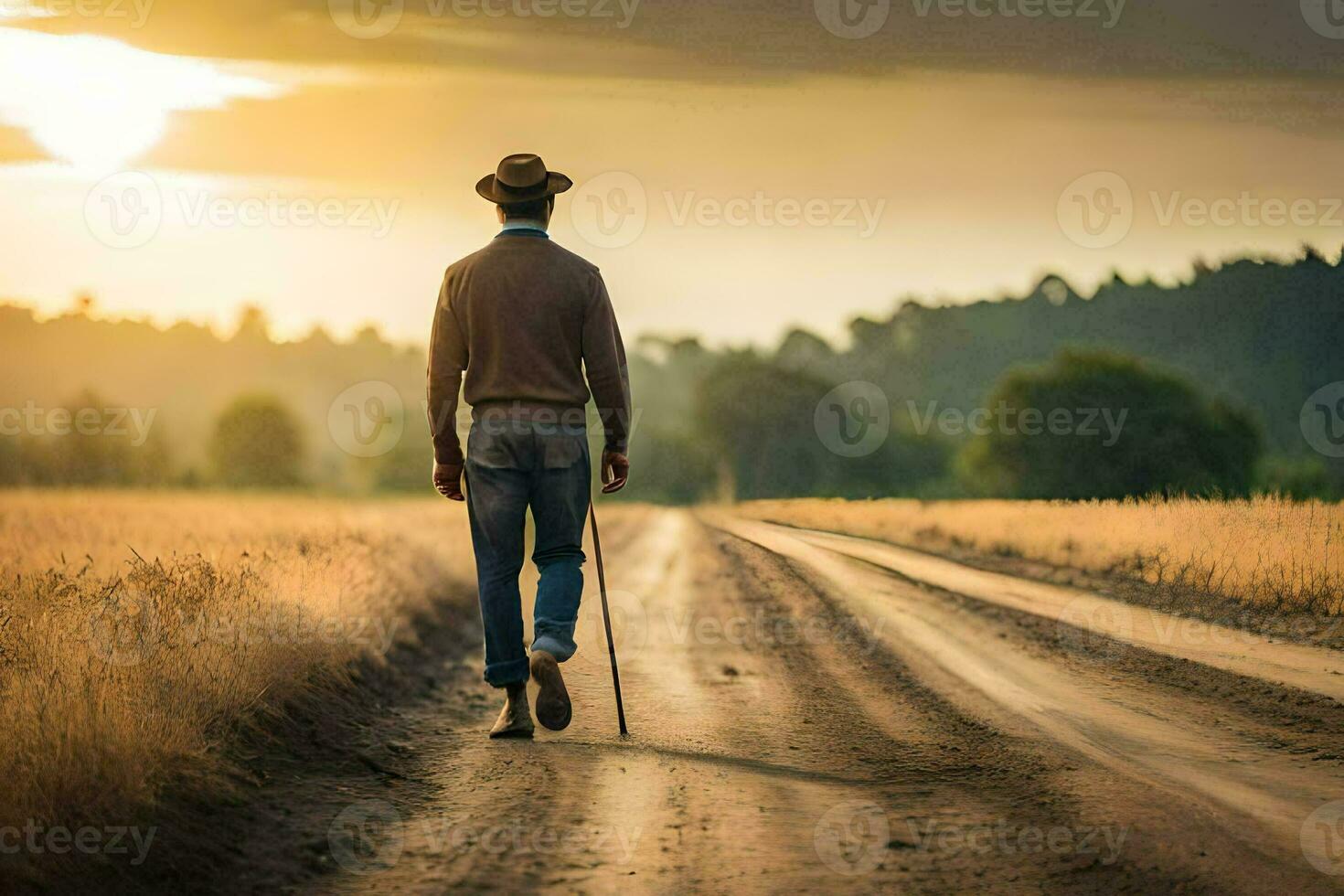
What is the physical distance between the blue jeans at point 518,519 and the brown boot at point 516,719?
9 centimetres

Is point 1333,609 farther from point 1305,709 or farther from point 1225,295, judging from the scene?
point 1225,295

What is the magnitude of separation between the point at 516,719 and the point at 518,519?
1051 millimetres

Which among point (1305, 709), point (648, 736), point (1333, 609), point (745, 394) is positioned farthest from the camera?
point (745, 394)

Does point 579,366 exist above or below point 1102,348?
below

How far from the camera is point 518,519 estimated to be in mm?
6109

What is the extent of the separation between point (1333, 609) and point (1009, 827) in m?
7.89

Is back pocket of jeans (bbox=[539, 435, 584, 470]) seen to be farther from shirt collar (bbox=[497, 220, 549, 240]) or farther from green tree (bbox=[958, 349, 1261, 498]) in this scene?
green tree (bbox=[958, 349, 1261, 498])

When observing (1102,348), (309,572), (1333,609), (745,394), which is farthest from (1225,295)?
(309,572)

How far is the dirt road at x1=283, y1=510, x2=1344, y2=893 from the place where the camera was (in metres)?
3.88

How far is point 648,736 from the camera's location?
6.00 m

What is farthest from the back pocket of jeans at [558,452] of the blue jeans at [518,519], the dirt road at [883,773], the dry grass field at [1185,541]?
the dry grass field at [1185,541]

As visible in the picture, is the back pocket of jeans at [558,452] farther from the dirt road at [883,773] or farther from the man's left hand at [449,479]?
the dirt road at [883,773]

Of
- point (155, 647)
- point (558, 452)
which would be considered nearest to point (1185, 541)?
point (558, 452)

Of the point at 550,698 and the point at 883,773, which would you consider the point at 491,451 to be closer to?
the point at 550,698
